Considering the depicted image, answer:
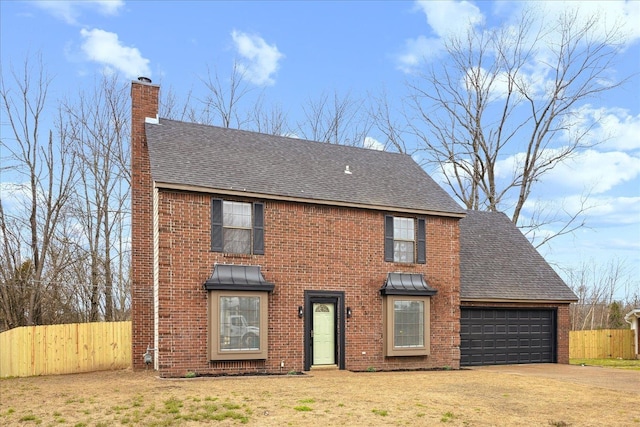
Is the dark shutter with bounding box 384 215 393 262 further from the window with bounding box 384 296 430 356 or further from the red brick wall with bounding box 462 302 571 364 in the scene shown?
the red brick wall with bounding box 462 302 571 364

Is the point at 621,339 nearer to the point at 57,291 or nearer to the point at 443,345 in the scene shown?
the point at 443,345

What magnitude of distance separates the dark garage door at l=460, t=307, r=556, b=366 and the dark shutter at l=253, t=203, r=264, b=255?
7.09 meters

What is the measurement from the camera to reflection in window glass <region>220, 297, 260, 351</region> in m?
14.9

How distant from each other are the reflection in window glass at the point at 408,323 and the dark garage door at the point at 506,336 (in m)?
2.15

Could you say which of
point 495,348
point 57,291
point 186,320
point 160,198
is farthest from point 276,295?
point 57,291

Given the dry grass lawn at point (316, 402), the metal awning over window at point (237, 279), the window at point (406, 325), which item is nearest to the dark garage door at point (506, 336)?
the window at point (406, 325)

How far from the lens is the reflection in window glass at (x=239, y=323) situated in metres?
14.9

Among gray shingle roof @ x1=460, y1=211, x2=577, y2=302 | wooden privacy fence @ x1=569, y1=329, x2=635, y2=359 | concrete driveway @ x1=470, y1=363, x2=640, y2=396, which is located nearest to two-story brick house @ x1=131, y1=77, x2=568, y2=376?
gray shingle roof @ x1=460, y1=211, x2=577, y2=302

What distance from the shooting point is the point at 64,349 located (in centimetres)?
1758

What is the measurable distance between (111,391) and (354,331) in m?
6.73

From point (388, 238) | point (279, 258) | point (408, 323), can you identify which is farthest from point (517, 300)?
point (279, 258)

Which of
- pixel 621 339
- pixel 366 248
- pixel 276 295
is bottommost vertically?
pixel 621 339

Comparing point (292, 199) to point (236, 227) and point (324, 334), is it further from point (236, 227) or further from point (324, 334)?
point (324, 334)

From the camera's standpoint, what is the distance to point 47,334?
17531mm
